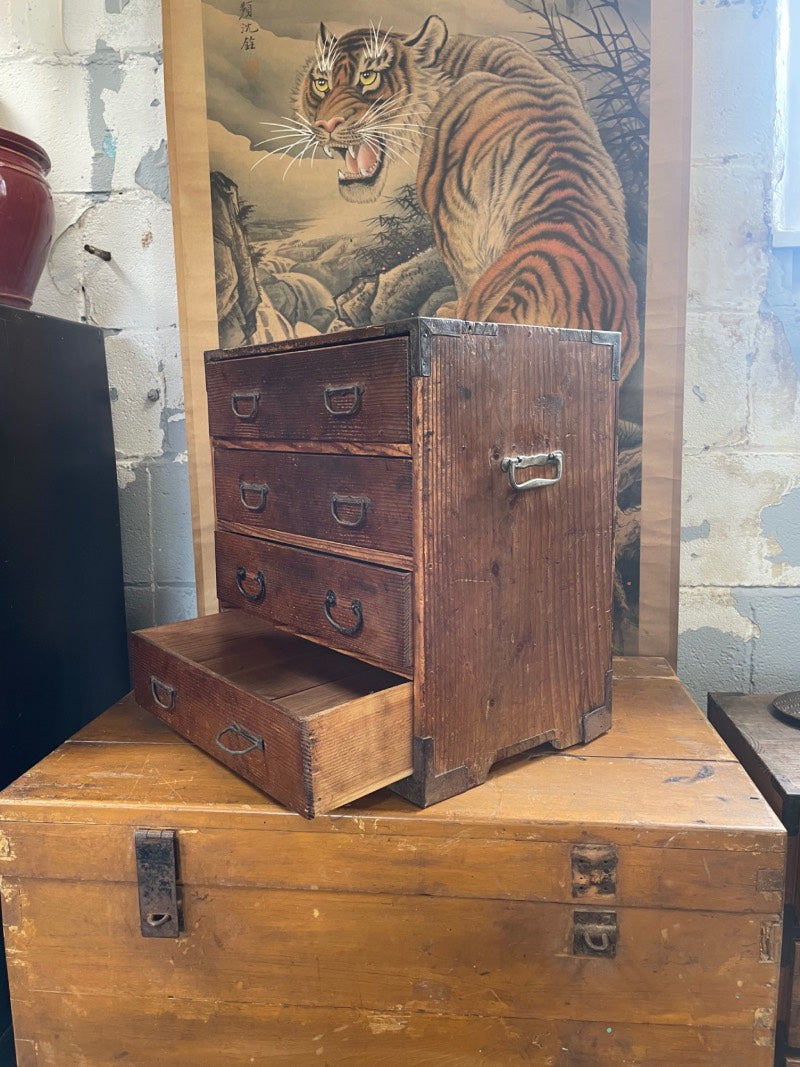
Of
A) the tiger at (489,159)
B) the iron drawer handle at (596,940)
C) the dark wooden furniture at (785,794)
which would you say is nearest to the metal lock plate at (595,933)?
the iron drawer handle at (596,940)

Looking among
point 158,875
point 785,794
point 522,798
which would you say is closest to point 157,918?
point 158,875

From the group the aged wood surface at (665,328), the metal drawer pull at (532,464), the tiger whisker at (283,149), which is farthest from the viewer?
the tiger whisker at (283,149)

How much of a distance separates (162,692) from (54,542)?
381 millimetres

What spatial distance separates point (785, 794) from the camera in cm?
105

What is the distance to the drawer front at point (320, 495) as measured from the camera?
935 mm

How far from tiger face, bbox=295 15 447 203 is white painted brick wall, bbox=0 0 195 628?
34 cm

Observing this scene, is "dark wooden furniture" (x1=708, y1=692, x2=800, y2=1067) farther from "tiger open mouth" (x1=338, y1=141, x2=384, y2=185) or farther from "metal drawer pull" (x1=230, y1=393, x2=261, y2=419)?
"tiger open mouth" (x1=338, y1=141, x2=384, y2=185)

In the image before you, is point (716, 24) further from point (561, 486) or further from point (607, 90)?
point (561, 486)

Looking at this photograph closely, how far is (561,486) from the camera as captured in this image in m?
1.06

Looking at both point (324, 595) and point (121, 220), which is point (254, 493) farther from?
point (121, 220)

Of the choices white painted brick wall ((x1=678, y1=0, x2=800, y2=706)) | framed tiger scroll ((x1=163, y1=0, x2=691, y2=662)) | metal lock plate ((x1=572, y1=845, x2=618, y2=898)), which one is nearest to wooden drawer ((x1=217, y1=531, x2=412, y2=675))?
metal lock plate ((x1=572, y1=845, x2=618, y2=898))

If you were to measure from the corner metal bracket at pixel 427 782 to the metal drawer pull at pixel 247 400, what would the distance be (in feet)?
1.84

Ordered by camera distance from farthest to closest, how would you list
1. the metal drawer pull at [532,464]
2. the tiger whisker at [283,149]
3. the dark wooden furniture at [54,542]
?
the tiger whisker at [283,149], the dark wooden furniture at [54,542], the metal drawer pull at [532,464]

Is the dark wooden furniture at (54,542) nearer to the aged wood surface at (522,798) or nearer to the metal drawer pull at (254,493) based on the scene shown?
the aged wood surface at (522,798)
